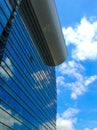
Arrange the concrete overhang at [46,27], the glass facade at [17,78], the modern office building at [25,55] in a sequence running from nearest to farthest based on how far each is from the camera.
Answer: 1. the glass facade at [17,78]
2. the modern office building at [25,55]
3. the concrete overhang at [46,27]

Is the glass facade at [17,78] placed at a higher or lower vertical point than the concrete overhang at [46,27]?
lower

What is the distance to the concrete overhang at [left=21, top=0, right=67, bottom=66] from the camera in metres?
41.6

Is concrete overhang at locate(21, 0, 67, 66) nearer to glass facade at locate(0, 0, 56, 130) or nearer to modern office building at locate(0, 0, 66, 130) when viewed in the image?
modern office building at locate(0, 0, 66, 130)

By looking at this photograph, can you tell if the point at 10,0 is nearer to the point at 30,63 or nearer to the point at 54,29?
the point at 30,63

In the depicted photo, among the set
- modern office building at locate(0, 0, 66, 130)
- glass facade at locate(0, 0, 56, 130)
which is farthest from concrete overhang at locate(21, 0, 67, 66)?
glass facade at locate(0, 0, 56, 130)

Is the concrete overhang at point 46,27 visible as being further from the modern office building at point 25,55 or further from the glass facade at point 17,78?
the glass facade at point 17,78

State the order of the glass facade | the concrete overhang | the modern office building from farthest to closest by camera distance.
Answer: the concrete overhang
the modern office building
the glass facade

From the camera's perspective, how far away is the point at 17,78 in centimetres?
3061

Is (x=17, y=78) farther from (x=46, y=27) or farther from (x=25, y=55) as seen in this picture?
(x=46, y=27)

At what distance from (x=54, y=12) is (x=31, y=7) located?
682cm

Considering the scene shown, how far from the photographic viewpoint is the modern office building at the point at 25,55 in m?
25.7

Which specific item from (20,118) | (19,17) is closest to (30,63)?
(19,17)

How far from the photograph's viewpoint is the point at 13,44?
3022 cm

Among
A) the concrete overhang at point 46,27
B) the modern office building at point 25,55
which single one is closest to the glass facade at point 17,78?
the modern office building at point 25,55
